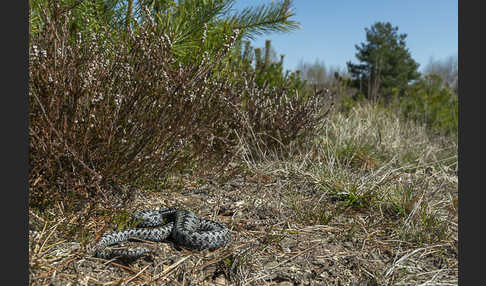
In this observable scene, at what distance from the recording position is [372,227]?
138 inches

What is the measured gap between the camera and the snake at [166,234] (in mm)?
2588

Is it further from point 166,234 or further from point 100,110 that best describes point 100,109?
point 166,234

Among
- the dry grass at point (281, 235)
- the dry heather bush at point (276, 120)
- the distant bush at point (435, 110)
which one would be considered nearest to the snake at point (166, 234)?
the dry grass at point (281, 235)

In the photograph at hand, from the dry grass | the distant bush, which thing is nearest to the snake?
the dry grass

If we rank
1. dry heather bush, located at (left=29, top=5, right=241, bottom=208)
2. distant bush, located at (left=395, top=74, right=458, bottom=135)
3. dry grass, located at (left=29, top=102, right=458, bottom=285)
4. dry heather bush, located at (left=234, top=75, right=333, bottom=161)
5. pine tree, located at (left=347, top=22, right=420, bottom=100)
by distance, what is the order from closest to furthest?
dry grass, located at (left=29, top=102, right=458, bottom=285) < dry heather bush, located at (left=29, top=5, right=241, bottom=208) < dry heather bush, located at (left=234, top=75, right=333, bottom=161) < distant bush, located at (left=395, top=74, right=458, bottom=135) < pine tree, located at (left=347, top=22, right=420, bottom=100)

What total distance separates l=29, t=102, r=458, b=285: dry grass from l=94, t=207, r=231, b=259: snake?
7 centimetres

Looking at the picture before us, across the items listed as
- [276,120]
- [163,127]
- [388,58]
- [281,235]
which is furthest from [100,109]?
[388,58]

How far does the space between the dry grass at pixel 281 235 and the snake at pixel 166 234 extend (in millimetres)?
72

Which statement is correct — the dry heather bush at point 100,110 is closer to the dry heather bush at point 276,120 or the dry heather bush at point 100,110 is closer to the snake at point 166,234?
the snake at point 166,234

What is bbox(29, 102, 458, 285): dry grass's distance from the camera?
2.52 m

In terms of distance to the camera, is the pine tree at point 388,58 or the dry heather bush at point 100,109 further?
the pine tree at point 388,58

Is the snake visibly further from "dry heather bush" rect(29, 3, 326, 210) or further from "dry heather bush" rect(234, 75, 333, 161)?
"dry heather bush" rect(234, 75, 333, 161)

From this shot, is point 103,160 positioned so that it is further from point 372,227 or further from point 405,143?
point 405,143

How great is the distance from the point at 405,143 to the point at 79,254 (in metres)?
5.52
